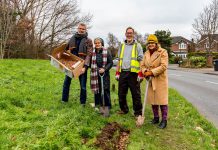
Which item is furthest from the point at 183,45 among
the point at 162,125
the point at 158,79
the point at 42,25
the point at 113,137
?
the point at 113,137

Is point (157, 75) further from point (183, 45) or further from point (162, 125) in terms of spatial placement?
point (183, 45)

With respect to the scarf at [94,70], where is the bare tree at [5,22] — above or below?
above

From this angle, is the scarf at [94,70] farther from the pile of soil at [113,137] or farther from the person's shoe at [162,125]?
the person's shoe at [162,125]

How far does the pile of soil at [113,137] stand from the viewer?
5.32 meters

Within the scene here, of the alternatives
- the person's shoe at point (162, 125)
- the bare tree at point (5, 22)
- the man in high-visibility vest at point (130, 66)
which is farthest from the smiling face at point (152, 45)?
the bare tree at point (5, 22)

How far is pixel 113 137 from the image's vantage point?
5.77 m

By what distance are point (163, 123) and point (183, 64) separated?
144 ft

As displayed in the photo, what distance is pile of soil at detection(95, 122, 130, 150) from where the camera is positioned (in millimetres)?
5320

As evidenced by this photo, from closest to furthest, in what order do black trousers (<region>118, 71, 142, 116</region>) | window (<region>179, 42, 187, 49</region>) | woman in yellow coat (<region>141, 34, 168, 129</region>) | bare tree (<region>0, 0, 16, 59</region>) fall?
woman in yellow coat (<region>141, 34, 168, 129</region>), black trousers (<region>118, 71, 142, 116</region>), bare tree (<region>0, 0, 16, 59</region>), window (<region>179, 42, 187, 49</region>)

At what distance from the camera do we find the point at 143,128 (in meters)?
6.69

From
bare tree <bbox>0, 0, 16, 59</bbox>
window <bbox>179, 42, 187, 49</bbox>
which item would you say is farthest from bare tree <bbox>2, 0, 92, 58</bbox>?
window <bbox>179, 42, 187, 49</bbox>

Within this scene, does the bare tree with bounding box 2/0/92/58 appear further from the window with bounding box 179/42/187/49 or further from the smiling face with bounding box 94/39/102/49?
the window with bounding box 179/42/187/49

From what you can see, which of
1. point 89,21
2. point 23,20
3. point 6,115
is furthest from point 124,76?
point 89,21

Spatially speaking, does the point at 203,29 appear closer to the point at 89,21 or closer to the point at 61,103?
the point at 89,21
